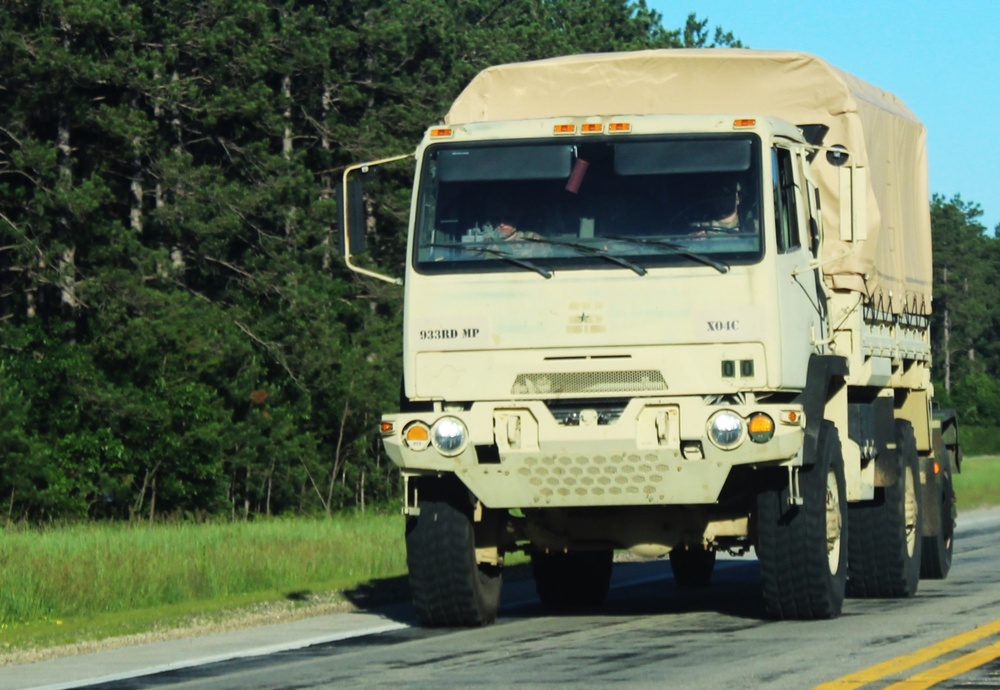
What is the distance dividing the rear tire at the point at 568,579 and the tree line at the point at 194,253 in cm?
2139

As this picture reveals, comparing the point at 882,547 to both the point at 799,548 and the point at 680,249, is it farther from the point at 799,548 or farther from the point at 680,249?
the point at 680,249

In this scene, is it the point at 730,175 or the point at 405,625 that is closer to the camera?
the point at 730,175

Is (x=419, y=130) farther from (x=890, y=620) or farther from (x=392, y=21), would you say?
(x=890, y=620)

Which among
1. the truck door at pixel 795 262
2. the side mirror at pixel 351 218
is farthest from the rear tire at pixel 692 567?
the side mirror at pixel 351 218

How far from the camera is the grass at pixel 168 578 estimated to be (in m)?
14.4

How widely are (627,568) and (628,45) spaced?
4339cm

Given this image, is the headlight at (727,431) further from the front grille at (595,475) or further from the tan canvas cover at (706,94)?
the tan canvas cover at (706,94)

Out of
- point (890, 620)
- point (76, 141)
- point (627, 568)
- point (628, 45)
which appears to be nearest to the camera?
point (890, 620)

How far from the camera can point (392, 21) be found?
46688mm

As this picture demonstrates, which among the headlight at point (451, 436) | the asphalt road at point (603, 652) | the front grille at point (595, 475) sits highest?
the headlight at point (451, 436)

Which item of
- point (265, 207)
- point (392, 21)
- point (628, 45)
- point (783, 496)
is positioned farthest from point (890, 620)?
point (628, 45)

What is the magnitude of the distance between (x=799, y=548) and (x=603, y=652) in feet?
6.21

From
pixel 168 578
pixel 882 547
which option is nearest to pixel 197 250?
pixel 168 578

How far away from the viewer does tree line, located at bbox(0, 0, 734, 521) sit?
3691 cm
